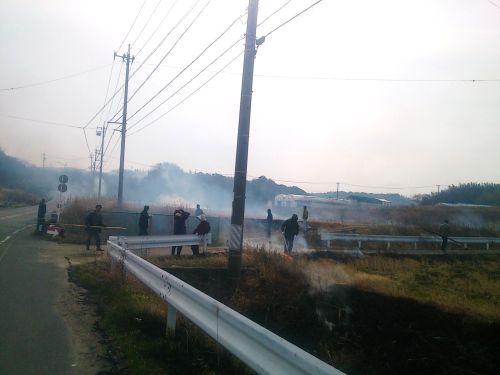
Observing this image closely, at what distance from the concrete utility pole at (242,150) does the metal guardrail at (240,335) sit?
3.53 meters

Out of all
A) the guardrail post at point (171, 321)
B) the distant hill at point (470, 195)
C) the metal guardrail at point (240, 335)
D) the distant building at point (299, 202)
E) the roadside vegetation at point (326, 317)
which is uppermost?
the distant hill at point (470, 195)

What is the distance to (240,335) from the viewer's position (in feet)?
14.7

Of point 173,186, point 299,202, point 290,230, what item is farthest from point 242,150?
point 173,186

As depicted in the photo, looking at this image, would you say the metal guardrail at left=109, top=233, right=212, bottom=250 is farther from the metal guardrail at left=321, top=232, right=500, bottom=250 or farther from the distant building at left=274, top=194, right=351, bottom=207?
the distant building at left=274, top=194, right=351, bottom=207

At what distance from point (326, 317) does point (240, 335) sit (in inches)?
298

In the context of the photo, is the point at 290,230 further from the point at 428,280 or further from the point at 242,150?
the point at 242,150

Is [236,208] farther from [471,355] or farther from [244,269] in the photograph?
[471,355]

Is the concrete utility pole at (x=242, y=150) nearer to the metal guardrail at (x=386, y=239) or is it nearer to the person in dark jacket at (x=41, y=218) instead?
the metal guardrail at (x=386, y=239)

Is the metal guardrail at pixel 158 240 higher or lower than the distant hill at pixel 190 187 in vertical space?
lower

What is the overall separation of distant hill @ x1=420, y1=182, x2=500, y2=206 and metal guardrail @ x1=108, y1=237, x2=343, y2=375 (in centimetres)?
7124

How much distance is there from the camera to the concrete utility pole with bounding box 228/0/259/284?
34.4ft

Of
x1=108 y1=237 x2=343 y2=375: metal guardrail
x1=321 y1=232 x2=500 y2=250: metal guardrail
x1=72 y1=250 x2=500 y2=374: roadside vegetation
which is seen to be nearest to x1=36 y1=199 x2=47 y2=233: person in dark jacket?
x1=72 y1=250 x2=500 y2=374: roadside vegetation

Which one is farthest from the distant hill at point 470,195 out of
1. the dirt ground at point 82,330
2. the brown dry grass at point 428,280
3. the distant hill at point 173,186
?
the dirt ground at point 82,330

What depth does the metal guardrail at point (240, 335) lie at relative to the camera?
3502 mm
